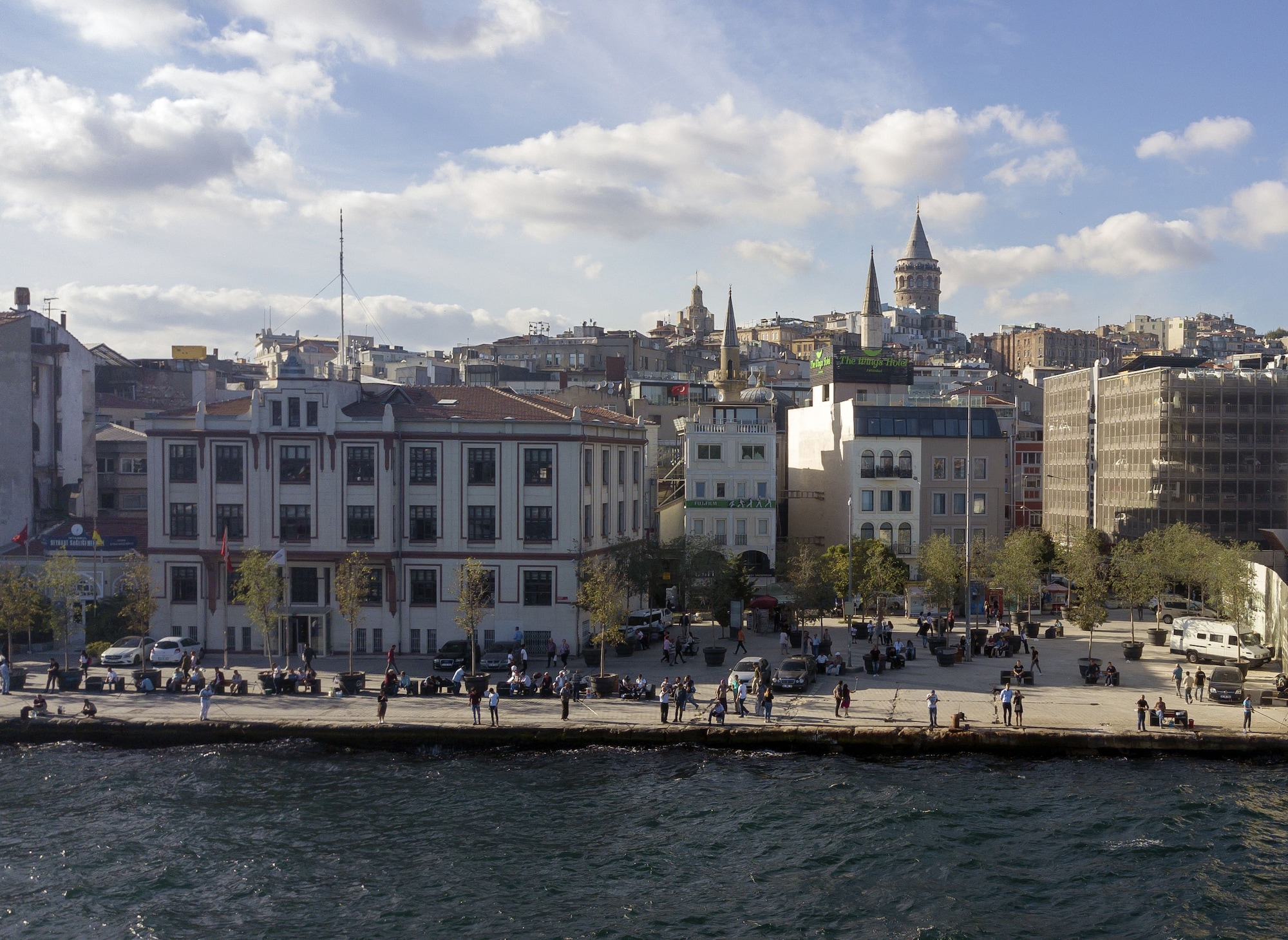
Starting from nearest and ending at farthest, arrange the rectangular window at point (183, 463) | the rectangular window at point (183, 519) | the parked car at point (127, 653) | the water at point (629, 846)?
the water at point (629, 846) → the parked car at point (127, 653) → the rectangular window at point (183, 519) → the rectangular window at point (183, 463)

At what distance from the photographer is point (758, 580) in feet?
219

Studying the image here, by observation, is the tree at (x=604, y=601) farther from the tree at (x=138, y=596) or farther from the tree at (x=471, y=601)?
the tree at (x=138, y=596)

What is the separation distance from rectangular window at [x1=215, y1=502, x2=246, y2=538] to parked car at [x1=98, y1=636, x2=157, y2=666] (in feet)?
19.0

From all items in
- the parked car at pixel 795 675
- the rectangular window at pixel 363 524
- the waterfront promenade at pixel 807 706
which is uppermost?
the rectangular window at pixel 363 524

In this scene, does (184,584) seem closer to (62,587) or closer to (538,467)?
(62,587)

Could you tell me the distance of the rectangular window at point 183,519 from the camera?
51844 millimetres

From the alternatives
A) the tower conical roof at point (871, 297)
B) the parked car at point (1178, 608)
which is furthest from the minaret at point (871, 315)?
the parked car at point (1178, 608)

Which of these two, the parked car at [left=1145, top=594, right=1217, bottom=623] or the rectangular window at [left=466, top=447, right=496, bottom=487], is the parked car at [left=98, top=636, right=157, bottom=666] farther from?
the parked car at [left=1145, top=594, right=1217, bottom=623]

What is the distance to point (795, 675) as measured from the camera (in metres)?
44.2

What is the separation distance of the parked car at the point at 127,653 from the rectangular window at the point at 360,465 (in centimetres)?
1137

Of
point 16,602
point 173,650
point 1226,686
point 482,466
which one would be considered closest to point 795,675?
point 1226,686

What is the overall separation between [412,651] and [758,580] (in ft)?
76.8

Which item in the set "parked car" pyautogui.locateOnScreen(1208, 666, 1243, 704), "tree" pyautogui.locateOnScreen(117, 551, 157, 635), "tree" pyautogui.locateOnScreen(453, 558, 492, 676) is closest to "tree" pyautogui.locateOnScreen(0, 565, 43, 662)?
"tree" pyautogui.locateOnScreen(117, 551, 157, 635)

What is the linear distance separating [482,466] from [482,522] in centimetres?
261
